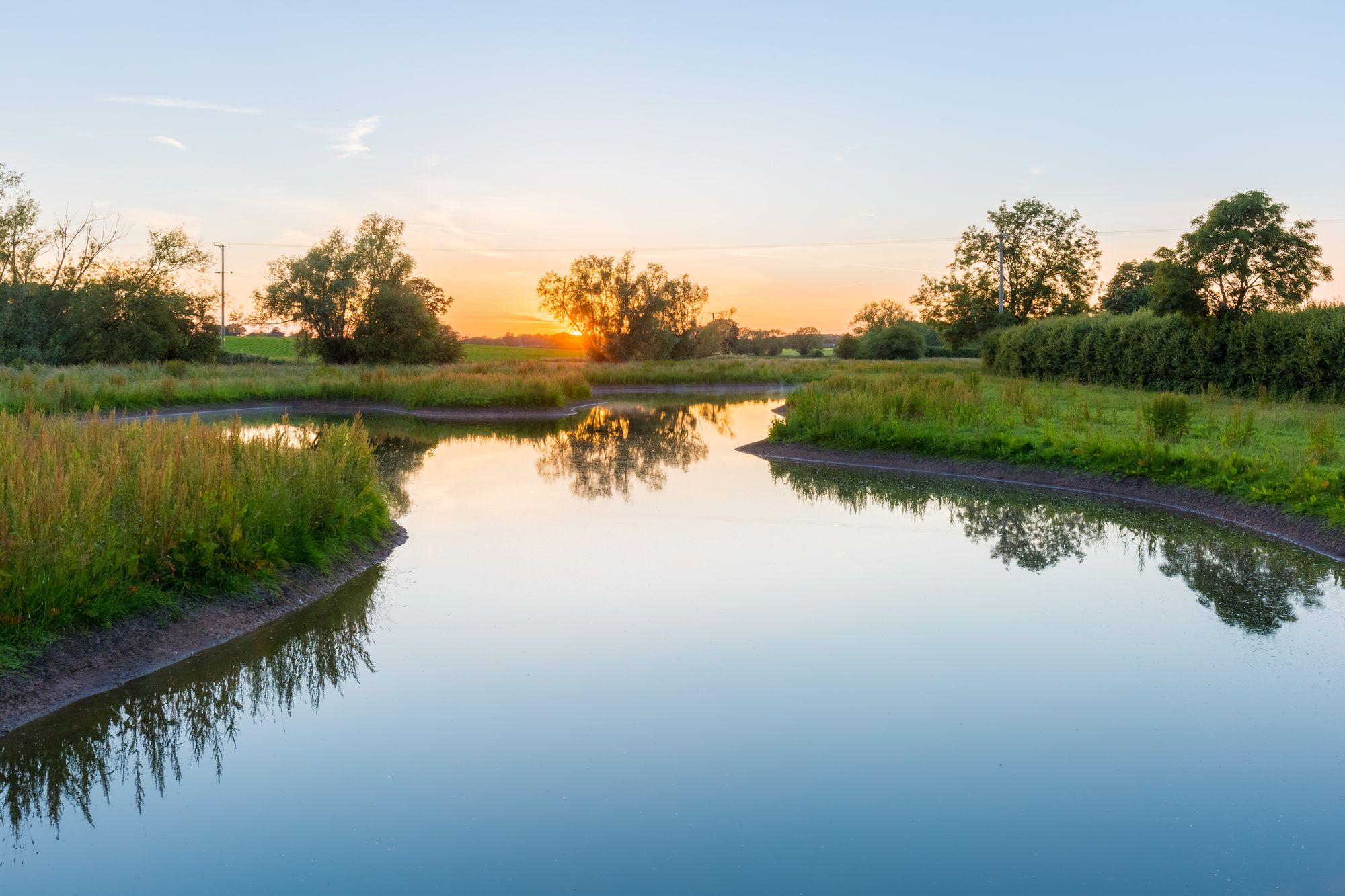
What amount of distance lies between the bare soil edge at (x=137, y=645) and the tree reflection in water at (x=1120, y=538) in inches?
287

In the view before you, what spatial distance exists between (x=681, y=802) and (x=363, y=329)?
51.2 m

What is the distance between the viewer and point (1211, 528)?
1166 cm

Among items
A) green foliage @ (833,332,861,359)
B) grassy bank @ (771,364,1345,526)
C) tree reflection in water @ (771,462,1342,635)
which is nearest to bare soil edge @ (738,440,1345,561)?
grassy bank @ (771,364,1345,526)

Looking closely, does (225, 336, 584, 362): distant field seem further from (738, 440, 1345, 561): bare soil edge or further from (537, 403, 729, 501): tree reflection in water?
(738, 440, 1345, 561): bare soil edge

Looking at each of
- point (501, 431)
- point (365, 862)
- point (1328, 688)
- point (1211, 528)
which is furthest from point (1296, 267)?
point (365, 862)

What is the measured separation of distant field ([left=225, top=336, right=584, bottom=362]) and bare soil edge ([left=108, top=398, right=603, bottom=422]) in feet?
124

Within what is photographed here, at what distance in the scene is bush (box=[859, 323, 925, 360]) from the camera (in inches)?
2596

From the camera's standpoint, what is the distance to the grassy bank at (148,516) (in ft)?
20.9

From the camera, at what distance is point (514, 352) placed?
9806cm

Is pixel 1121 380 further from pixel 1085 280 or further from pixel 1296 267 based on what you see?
pixel 1085 280

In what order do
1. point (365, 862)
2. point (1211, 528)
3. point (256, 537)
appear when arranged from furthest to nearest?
point (1211, 528) < point (256, 537) < point (365, 862)

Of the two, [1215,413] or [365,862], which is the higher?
[1215,413]

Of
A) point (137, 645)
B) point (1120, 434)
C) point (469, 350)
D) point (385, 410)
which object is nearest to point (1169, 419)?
point (1120, 434)

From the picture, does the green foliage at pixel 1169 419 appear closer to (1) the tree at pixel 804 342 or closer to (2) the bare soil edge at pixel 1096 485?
(2) the bare soil edge at pixel 1096 485
